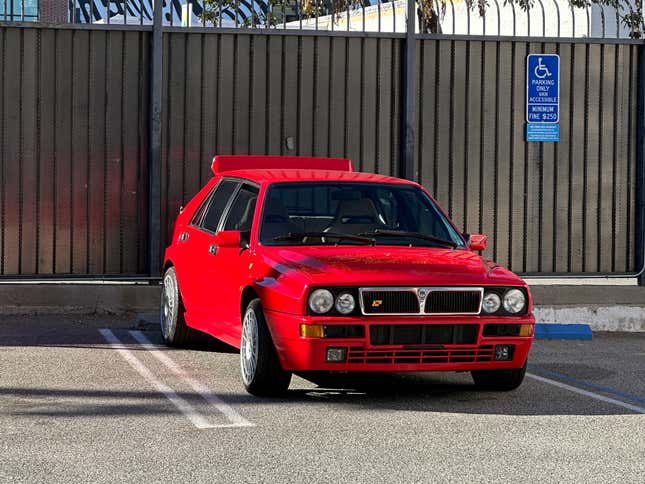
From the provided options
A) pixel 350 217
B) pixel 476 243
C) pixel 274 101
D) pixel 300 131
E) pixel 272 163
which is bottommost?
pixel 476 243

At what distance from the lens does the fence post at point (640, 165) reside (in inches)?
581

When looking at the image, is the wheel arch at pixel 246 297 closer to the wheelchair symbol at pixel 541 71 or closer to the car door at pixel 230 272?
the car door at pixel 230 272

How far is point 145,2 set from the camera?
1375 centimetres

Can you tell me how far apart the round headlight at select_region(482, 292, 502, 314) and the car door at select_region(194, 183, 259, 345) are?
5.51ft

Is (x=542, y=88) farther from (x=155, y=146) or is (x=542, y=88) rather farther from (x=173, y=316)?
(x=173, y=316)

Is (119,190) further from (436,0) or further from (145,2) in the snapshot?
(436,0)

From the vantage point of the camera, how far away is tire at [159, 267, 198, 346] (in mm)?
10867

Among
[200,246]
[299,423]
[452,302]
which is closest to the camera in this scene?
[299,423]

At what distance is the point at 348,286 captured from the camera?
8.12m

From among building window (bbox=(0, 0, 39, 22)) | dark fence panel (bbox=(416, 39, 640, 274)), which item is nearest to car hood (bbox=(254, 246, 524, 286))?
dark fence panel (bbox=(416, 39, 640, 274))

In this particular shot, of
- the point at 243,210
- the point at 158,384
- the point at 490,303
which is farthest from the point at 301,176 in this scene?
the point at 490,303

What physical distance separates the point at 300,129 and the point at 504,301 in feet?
19.8

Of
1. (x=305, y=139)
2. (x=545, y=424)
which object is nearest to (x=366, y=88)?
(x=305, y=139)

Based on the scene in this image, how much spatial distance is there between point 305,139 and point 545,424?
6958 millimetres
